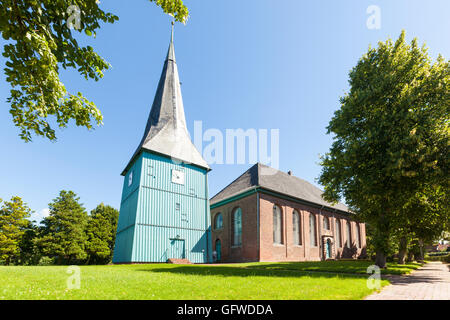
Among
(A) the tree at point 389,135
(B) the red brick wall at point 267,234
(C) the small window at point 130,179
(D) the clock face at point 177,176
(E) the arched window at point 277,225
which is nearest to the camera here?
(A) the tree at point 389,135

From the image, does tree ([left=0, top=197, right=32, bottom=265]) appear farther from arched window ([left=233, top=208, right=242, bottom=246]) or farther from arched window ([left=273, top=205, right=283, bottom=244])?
arched window ([left=273, top=205, right=283, bottom=244])

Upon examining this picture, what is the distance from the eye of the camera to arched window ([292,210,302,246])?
93.2 feet

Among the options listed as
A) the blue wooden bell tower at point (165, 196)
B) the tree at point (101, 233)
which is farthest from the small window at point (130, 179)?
the tree at point (101, 233)

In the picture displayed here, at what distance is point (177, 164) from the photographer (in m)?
25.4

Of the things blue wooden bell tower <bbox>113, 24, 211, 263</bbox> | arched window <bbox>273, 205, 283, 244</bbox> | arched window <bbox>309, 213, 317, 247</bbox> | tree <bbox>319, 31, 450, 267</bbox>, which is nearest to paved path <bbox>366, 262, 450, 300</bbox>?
tree <bbox>319, 31, 450, 267</bbox>

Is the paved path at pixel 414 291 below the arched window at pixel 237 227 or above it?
below

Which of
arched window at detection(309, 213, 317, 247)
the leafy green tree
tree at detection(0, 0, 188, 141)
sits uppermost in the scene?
tree at detection(0, 0, 188, 141)

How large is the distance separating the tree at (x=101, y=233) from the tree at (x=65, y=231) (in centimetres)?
143

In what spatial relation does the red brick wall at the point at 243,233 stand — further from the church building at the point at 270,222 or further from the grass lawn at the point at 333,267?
the grass lawn at the point at 333,267

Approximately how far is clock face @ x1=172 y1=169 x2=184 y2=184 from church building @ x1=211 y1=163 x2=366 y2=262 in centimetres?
607

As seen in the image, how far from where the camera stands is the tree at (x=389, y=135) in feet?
40.8

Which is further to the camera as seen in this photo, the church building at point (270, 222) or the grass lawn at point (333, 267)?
the church building at point (270, 222)
